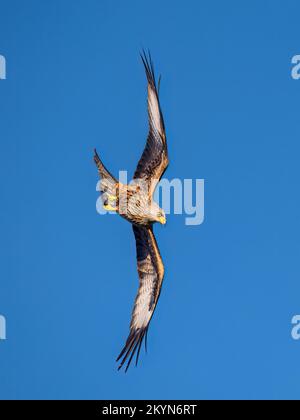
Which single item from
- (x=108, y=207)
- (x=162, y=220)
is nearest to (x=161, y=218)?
(x=162, y=220)

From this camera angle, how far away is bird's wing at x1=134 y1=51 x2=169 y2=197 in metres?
15.6

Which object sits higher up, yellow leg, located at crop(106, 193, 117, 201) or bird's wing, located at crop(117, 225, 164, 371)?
yellow leg, located at crop(106, 193, 117, 201)

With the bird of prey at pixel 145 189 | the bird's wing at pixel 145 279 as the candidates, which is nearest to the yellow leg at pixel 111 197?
the bird of prey at pixel 145 189

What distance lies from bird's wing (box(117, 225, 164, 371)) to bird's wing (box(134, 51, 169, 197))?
1.02 meters

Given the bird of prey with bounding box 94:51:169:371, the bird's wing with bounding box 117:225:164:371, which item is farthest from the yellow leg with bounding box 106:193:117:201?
the bird's wing with bounding box 117:225:164:371

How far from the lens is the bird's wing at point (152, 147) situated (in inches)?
614

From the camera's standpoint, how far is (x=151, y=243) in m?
16.2

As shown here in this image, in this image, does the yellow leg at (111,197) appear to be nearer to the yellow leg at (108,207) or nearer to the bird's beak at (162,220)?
the yellow leg at (108,207)

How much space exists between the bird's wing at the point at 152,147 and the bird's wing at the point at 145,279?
102cm

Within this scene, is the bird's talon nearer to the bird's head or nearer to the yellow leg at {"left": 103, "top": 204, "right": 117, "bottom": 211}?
the yellow leg at {"left": 103, "top": 204, "right": 117, "bottom": 211}

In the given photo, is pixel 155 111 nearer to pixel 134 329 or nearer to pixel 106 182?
pixel 106 182
